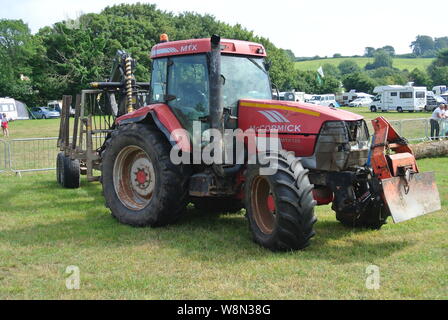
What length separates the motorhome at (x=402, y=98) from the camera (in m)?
44.7

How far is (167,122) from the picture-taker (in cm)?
A: 751

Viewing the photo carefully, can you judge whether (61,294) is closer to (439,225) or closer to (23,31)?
(439,225)

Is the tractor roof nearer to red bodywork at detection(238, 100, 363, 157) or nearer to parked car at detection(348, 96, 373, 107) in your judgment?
red bodywork at detection(238, 100, 363, 157)

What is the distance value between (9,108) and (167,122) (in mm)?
46943

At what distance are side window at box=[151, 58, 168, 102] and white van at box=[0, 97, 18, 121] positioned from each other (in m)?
44.4

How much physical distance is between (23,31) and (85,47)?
30.8m

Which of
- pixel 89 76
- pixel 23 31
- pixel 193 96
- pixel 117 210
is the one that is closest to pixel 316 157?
pixel 193 96

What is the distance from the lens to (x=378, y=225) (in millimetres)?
7414

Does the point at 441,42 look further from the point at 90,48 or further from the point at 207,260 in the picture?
the point at 207,260

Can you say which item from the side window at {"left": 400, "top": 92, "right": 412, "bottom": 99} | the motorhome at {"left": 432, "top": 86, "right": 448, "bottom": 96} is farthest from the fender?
the motorhome at {"left": 432, "top": 86, "right": 448, "bottom": 96}

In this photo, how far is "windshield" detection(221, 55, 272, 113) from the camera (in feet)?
24.0

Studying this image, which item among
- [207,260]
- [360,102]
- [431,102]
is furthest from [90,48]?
[207,260]

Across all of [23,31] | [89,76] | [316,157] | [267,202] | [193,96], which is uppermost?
[23,31]

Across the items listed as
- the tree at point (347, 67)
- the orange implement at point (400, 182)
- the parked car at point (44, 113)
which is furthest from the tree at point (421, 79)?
the orange implement at point (400, 182)
